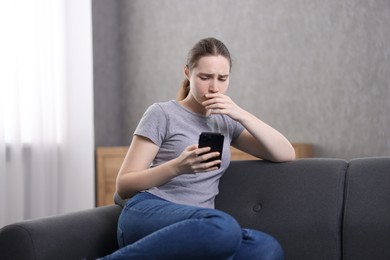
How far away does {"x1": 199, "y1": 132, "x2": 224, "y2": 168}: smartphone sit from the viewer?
212 cm

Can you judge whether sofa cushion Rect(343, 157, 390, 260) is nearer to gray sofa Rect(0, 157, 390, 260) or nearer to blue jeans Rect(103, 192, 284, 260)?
gray sofa Rect(0, 157, 390, 260)

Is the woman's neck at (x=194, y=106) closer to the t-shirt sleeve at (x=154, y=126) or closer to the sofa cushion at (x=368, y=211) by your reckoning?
the t-shirt sleeve at (x=154, y=126)

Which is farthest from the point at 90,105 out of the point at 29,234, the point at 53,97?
the point at 29,234

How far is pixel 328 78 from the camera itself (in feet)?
13.0

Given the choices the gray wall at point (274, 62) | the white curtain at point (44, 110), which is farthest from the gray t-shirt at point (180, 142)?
the white curtain at point (44, 110)

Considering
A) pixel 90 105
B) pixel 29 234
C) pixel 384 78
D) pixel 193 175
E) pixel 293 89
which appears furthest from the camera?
pixel 90 105

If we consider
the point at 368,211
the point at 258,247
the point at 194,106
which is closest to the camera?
the point at 258,247

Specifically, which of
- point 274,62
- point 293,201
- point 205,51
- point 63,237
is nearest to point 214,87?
point 205,51

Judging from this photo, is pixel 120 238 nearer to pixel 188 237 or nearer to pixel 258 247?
pixel 188 237

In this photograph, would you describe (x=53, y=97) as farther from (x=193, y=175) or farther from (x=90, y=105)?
(x=193, y=175)

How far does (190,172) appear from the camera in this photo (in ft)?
7.00

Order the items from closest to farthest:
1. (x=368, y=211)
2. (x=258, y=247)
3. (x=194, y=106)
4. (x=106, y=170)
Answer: (x=258, y=247), (x=368, y=211), (x=194, y=106), (x=106, y=170)

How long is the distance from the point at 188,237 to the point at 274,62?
8.06 ft

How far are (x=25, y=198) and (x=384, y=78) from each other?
7.60 ft
